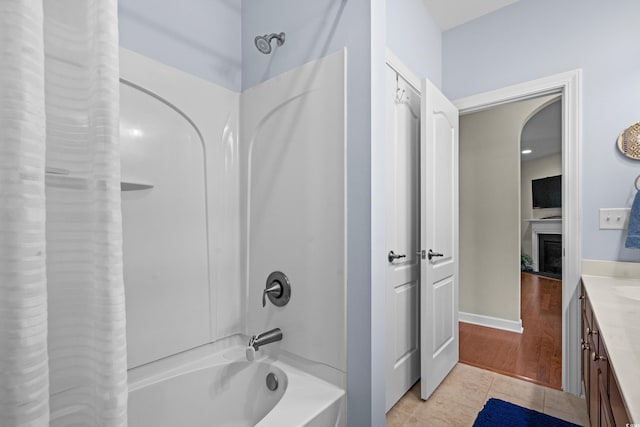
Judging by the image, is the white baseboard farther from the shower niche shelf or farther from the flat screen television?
the flat screen television

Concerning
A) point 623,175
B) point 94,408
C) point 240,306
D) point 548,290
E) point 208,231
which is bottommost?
point 548,290

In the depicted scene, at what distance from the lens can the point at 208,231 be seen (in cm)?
160

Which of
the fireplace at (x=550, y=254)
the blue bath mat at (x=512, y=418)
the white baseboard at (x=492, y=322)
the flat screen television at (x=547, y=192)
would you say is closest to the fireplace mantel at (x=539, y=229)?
the fireplace at (x=550, y=254)

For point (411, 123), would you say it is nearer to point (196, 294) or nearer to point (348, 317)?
point (348, 317)

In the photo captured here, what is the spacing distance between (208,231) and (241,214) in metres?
0.21

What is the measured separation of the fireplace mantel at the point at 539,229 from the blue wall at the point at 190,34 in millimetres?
7524

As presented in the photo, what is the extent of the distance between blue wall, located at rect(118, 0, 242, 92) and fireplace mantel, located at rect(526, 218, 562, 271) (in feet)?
24.7

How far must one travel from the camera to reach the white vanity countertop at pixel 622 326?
0.69 meters

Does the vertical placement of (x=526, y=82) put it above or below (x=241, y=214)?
above

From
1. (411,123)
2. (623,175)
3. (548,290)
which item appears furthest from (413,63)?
(548,290)

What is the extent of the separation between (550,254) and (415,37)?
6.83 m

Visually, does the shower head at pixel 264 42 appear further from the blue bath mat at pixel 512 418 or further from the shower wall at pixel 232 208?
the blue bath mat at pixel 512 418

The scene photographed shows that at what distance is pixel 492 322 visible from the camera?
3438mm

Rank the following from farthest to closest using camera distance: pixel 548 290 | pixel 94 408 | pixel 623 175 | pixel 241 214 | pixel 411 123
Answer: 1. pixel 548 290
2. pixel 411 123
3. pixel 623 175
4. pixel 241 214
5. pixel 94 408
